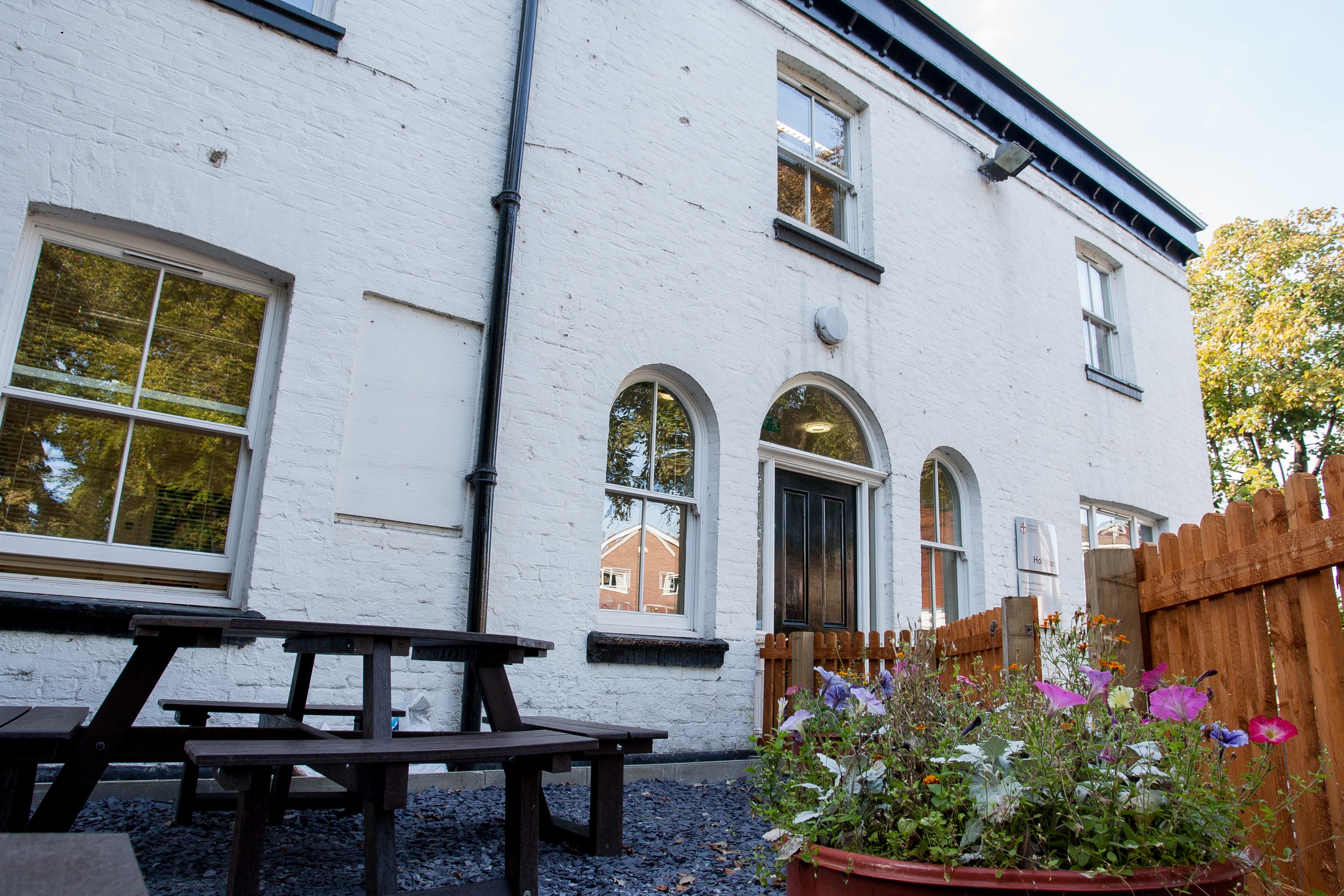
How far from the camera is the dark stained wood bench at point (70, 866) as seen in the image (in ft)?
3.08

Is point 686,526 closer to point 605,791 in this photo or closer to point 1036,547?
point 605,791

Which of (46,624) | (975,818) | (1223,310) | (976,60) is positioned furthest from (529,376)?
(1223,310)

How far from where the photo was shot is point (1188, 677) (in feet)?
9.81

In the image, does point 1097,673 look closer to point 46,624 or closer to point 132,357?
point 46,624

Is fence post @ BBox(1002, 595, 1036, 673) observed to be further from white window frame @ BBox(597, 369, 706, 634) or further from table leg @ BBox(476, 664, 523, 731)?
table leg @ BBox(476, 664, 523, 731)

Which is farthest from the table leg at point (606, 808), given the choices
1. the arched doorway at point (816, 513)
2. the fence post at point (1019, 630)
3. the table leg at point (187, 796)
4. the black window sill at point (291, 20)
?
the black window sill at point (291, 20)

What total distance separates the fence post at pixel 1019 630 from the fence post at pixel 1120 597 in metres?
1.39

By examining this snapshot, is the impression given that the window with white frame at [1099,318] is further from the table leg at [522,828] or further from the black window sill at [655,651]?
the table leg at [522,828]

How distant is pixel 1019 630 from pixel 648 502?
2.61 m

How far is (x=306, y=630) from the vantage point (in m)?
2.90

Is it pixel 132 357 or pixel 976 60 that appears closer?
pixel 132 357

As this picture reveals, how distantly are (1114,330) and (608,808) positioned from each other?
9.90 metres

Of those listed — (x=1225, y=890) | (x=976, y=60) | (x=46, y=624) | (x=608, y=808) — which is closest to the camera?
(x=1225, y=890)

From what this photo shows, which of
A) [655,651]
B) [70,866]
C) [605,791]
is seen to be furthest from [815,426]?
[70,866]
